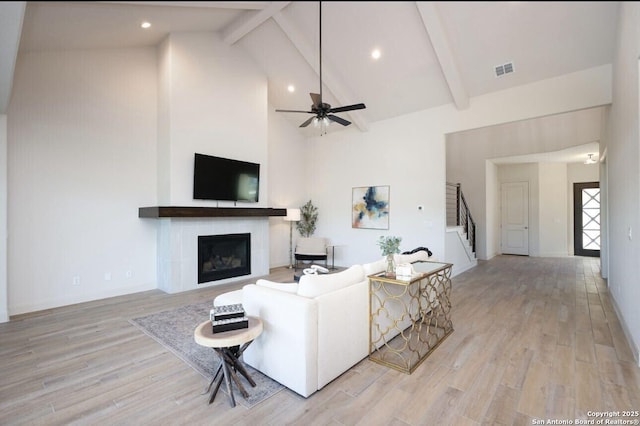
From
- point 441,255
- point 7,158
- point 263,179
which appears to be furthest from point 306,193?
point 7,158

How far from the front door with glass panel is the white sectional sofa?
9664mm

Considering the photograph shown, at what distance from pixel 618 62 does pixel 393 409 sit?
155 inches

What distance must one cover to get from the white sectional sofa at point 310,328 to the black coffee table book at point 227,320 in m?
0.26

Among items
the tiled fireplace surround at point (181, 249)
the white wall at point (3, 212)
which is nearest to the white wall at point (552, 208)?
the tiled fireplace surround at point (181, 249)

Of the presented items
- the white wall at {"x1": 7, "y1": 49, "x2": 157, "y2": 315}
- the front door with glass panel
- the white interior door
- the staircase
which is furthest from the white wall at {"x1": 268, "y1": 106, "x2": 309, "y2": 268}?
the front door with glass panel

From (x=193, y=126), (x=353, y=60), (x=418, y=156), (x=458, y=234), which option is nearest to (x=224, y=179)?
(x=193, y=126)

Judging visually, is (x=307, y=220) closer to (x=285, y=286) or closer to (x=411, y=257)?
(x=411, y=257)

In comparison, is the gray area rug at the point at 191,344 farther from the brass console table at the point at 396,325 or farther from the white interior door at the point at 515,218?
the white interior door at the point at 515,218

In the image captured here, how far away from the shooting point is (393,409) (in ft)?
6.61

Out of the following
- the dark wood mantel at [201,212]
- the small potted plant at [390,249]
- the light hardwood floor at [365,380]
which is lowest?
the light hardwood floor at [365,380]

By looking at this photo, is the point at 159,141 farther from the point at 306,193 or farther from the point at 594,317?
the point at 594,317

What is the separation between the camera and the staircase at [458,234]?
6.14 meters

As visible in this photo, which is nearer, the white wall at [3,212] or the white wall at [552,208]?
the white wall at [3,212]

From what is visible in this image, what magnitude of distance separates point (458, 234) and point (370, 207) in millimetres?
1990
